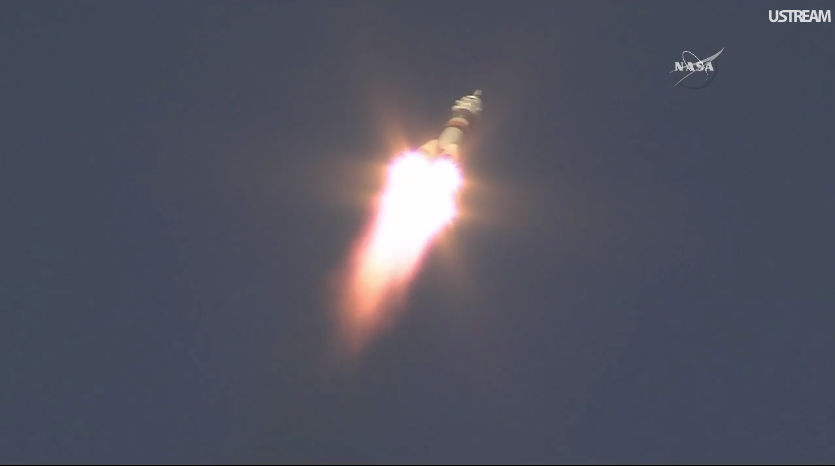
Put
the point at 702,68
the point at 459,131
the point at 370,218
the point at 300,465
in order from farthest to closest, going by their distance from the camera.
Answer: the point at 702,68 < the point at 370,218 < the point at 459,131 < the point at 300,465

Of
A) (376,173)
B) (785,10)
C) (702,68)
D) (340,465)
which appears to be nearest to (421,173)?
(376,173)

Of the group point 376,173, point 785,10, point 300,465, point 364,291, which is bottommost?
point 300,465

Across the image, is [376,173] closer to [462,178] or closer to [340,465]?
[462,178]

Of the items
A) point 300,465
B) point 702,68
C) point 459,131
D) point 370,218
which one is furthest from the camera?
point 702,68

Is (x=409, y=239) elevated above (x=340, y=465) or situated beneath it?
elevated above

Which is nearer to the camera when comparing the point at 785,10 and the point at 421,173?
the point at 421,173

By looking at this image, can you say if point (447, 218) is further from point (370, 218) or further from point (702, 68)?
point (702, 68)

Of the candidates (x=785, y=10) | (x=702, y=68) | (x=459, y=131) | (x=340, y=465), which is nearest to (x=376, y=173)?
(x=459, y=131)
